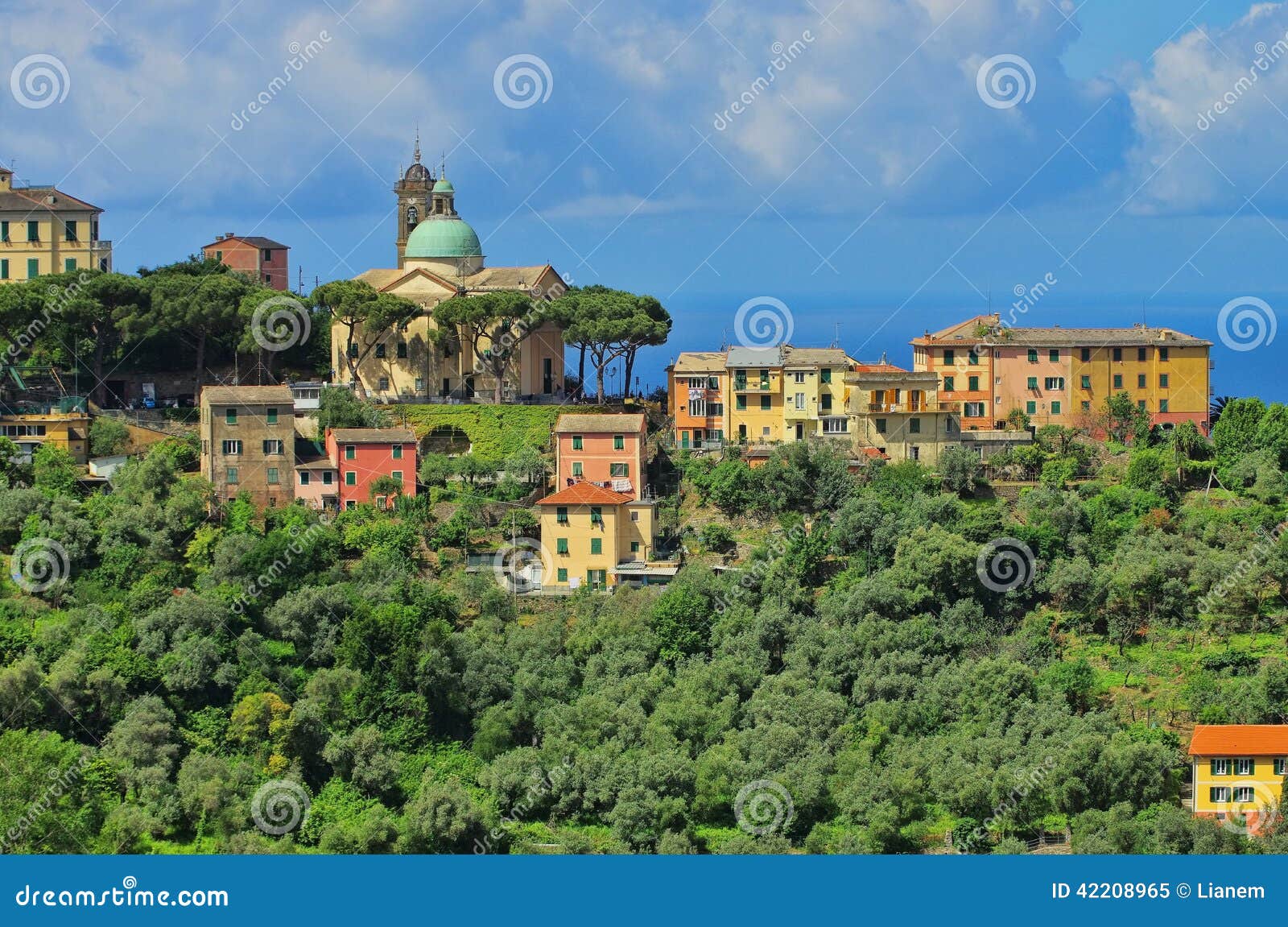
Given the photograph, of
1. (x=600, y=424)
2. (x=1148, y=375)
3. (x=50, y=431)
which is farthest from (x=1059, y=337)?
(x=50, y=431)

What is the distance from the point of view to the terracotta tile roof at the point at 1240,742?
40125mm

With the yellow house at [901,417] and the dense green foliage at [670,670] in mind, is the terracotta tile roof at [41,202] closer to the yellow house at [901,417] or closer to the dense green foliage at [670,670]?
the dense green foliage at [670,670]

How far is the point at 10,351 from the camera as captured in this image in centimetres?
5628

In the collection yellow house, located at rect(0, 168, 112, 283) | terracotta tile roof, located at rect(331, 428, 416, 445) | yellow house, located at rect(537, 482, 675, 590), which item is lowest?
yellow house, located at rect(537, 482, 675, 590)

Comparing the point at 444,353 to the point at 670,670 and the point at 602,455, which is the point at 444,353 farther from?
the point at 670,670

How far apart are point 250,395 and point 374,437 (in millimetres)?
3060

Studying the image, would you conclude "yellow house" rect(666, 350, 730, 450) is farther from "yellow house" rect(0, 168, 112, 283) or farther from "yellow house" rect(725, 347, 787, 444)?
"yellow house" rect(0, 168, 112, 283)

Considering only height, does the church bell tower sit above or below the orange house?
above

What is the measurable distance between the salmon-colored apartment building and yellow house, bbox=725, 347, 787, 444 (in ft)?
68.2

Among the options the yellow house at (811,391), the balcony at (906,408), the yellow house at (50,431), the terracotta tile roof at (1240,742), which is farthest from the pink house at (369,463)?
the terracotta tile roof at (1240,742)

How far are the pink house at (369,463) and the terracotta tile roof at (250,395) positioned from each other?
1541 mm

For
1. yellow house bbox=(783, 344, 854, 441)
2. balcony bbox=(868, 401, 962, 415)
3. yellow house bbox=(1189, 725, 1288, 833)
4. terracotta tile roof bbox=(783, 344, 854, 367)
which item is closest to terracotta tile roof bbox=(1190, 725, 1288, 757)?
yellow house bbox=(1189, 725, 1288, 833)

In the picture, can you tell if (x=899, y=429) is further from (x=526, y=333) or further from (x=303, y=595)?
(x=303, y=595)

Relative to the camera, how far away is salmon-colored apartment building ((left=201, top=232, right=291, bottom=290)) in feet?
235
